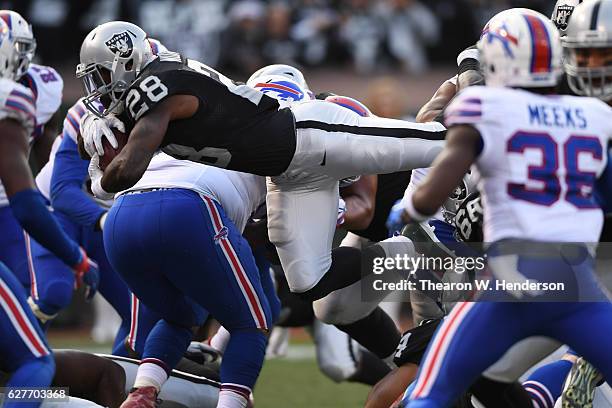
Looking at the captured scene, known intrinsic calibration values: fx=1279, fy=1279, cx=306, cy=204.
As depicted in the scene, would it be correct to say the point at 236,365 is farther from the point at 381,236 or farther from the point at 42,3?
the point at 42,3

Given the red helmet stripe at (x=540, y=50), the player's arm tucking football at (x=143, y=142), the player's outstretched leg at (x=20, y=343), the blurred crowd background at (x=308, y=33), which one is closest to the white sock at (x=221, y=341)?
the player's arm tucking football at (x=143, y=142)

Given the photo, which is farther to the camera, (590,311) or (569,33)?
(569,33)

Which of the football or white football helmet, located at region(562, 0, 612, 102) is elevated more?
white football helmet, located at region(562, 0, 612, 102)

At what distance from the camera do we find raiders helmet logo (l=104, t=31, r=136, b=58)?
5.00 meters

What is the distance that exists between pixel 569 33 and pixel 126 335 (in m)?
2.87

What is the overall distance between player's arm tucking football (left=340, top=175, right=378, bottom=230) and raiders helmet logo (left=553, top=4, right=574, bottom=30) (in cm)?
107

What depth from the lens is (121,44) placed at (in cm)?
501

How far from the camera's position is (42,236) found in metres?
4.41

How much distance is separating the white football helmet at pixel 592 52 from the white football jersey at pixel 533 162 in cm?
44

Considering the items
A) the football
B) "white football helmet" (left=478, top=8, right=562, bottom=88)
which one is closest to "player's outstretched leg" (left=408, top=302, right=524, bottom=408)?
"white football helmet" (left=478, top=8, right=562, bottom=88)

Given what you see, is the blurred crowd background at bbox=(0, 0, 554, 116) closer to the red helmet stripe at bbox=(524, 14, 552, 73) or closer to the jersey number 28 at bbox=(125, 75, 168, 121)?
the jersey number 28 at bbox=(125, 75, 168, 121)

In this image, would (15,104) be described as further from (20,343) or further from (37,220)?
(20,343)

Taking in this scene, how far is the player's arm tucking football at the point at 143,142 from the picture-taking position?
4496 mm

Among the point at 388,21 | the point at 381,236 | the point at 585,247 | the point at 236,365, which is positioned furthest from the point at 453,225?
the point at 388,21
